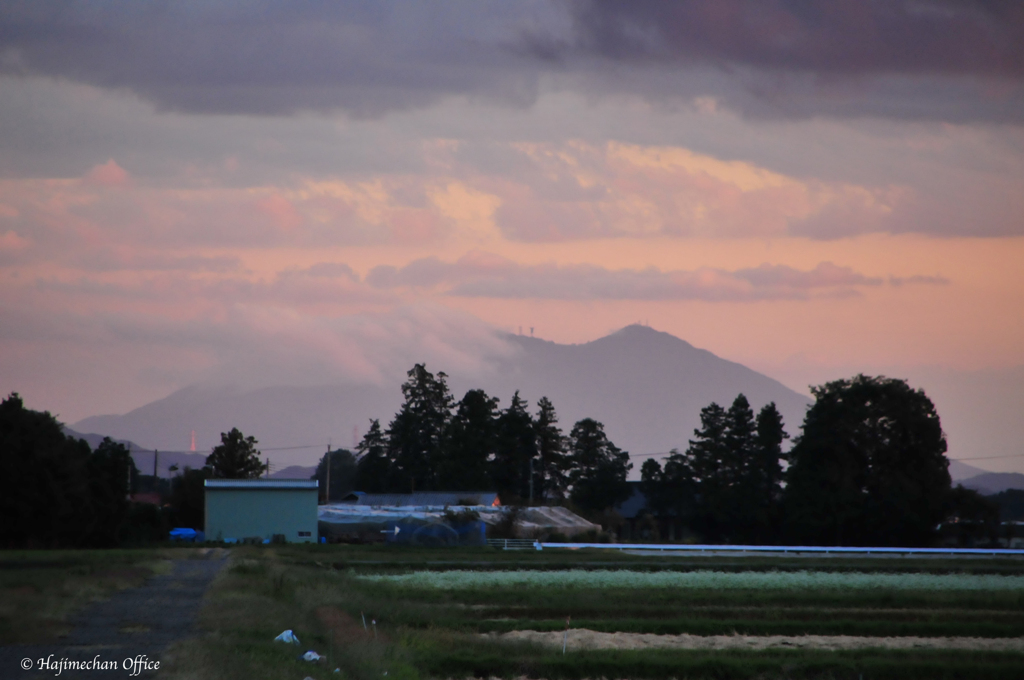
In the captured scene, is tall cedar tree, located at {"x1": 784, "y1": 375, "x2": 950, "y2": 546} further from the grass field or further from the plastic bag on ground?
the plastic bag on ground

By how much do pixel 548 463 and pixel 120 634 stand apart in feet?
278

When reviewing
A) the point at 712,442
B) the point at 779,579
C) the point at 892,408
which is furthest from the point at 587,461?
the point at 779,579

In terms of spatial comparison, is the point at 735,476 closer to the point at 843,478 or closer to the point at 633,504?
the point at 843,478

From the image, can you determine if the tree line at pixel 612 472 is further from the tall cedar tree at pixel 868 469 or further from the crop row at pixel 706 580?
the crop row at pixel 706 580

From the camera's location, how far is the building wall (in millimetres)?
63875

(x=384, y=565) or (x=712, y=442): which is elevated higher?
(x=712, y=442)

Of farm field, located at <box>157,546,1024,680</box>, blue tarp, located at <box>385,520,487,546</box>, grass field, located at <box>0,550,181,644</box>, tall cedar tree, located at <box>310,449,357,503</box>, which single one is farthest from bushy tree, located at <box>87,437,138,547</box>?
tall cedar tree, located at <box>310,449,357,503</box>

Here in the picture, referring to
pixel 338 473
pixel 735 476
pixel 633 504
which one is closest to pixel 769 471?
pixel 735 476

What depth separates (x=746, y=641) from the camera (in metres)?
21.9

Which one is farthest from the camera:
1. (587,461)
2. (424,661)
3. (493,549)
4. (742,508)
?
(587,461)

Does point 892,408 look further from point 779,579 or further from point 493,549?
point 779,579

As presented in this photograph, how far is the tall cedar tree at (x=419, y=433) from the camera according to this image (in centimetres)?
10612

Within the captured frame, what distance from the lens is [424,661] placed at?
18.3 meters

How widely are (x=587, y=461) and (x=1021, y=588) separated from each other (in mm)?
68876
